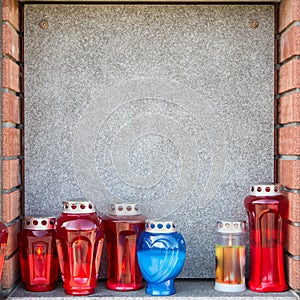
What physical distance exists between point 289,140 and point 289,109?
10 centimetres

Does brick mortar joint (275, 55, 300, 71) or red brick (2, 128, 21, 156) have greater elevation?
brick mortar joint (275, 55, 300, 71)

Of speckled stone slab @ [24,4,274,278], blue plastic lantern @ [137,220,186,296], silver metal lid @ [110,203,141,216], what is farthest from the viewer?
speckled stone slab @ [24,4,274,278]

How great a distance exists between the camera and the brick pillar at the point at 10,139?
2.00m

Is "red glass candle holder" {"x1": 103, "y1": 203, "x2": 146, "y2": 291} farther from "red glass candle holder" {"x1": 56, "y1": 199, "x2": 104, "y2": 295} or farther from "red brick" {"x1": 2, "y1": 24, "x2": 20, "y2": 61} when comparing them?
"red brick" {"x1": 2, "y1": 24, "x2": 20, "y2": 61}

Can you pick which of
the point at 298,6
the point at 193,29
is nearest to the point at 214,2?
the point at 193,29

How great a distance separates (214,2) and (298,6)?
0.35m

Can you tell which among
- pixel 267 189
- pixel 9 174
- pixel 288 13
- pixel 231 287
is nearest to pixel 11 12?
pixel 9 174

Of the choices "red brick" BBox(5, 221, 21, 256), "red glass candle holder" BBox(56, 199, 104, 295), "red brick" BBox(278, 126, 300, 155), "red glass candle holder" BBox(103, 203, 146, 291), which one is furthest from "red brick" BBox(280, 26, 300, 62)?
"red brick" BBox(5, 221, 21, 256)

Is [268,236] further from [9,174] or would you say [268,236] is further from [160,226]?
[9,174]

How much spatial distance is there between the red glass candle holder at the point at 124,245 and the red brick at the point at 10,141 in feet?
1.23

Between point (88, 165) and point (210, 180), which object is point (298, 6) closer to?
point (210, 180)

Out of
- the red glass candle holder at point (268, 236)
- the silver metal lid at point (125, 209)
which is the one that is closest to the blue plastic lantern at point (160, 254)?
the silver metal lid at point (125, 209)

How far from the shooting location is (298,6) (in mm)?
2006

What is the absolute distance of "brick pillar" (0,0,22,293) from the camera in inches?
78.7
